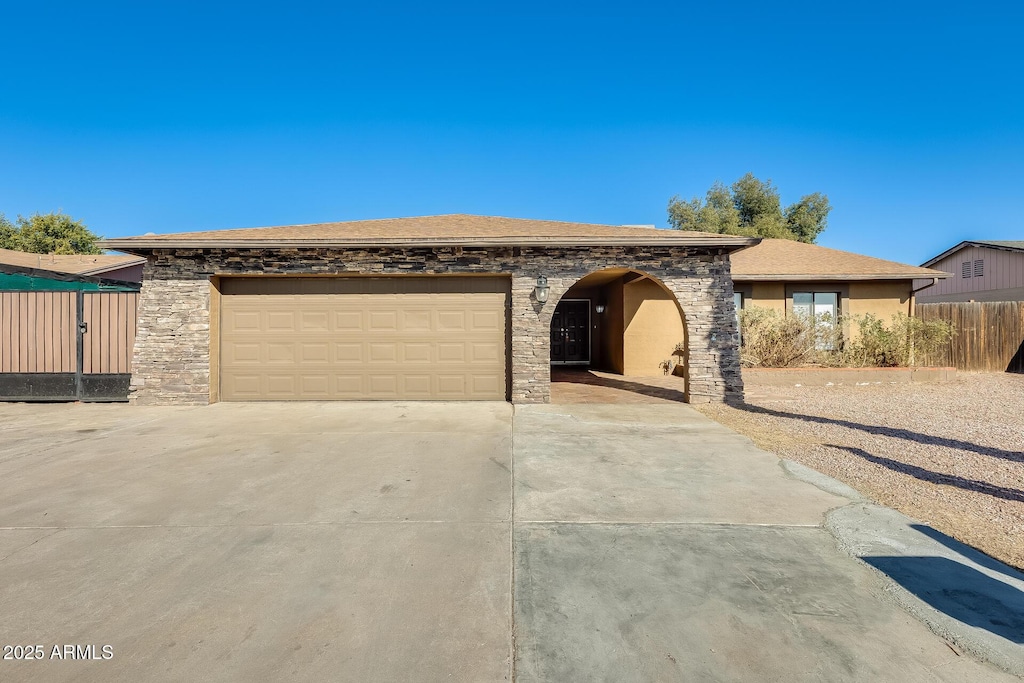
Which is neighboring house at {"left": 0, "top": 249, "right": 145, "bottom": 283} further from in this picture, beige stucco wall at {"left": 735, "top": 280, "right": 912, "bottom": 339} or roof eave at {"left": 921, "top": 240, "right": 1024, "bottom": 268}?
roof eave at {"left": 921, "top": 240, "right": 1024, "bottom": 268}

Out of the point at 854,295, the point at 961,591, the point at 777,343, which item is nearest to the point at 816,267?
the point at 854,295

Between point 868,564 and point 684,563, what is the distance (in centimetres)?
111

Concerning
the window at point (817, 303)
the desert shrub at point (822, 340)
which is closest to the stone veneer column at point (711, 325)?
the desert shrub at point (822, 340)

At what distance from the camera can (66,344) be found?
894cm

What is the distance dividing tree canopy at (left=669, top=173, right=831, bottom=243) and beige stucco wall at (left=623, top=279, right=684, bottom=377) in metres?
17.7

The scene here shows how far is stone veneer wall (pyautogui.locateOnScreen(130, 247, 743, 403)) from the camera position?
8.94 m

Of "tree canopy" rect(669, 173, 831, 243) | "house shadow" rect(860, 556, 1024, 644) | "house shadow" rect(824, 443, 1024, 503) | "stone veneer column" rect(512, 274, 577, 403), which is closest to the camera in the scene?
"house shadow" rect(860, 556, 1024, 644)

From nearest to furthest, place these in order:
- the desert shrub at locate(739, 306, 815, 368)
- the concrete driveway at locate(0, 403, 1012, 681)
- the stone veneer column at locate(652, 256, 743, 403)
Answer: the concrete driveway at locate(0, 403, 1012, 681) < the stone veneer column at locate(652, 256, 743, 403) < the desert shrub at locate(739, 306, 815, 368)

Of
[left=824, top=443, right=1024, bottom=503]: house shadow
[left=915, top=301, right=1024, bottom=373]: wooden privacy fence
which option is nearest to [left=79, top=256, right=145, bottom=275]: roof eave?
[left=824, top=443, right=1024, bottom=503]: house shadow

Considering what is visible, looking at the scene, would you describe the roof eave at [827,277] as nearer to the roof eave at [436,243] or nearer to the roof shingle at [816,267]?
the roof shingle at [816,267]

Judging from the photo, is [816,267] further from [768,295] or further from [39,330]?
[39,330]

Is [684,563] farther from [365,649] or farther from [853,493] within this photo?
[853,493]

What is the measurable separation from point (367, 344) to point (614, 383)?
5977 mm

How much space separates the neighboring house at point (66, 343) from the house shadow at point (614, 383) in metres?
Result: 9.05
